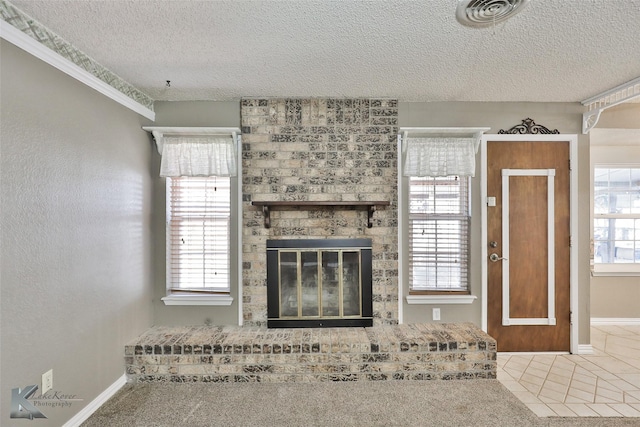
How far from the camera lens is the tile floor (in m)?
2.33

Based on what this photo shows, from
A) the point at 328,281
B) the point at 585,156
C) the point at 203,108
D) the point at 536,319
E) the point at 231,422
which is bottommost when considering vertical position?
the point at 231,422

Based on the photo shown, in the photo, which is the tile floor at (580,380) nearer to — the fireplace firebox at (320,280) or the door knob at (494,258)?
the door knob at (494,258)

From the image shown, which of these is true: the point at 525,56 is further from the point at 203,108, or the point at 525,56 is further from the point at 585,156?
the point at 203,108

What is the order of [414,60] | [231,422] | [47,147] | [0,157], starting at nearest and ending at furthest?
[0,157] → [47,147] → [231,422] → [414,60]

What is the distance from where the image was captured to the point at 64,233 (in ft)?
6.64

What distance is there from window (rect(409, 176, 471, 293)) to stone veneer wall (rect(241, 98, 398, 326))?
255 millimetres

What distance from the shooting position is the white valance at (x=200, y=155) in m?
3.04

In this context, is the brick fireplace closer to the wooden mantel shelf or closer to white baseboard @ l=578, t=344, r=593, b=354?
the wooden mantel shelf

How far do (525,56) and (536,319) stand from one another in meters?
2.47

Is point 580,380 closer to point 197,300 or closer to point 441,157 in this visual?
point 441,157

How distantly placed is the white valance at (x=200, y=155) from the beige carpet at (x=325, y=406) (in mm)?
1859

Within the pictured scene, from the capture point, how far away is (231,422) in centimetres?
215

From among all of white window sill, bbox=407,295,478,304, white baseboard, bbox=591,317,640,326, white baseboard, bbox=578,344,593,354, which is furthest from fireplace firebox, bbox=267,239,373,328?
white baseboard, bbox=591,317,640,326

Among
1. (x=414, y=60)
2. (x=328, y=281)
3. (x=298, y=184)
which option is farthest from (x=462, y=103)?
(x=328, y=281)
